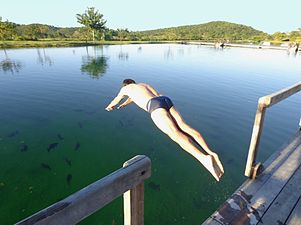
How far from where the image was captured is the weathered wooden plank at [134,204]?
1.49 meters

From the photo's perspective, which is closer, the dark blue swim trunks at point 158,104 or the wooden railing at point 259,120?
the dark blue swim trunks at point 158,104

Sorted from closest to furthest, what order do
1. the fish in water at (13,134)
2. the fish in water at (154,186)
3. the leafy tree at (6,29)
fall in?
1. the fish in water at (154,186)
2. the fish in water at (13,134)
3. the leafy tree at (6,29)

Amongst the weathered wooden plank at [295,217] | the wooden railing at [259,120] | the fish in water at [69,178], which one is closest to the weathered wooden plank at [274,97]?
the wooden railing at [259,120]

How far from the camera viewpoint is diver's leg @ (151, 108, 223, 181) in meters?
2.44

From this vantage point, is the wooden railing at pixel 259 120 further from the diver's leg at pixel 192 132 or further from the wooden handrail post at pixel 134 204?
the wooden handrail post at pixel 134 204

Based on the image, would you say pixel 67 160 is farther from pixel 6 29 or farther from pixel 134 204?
pixel 6 29

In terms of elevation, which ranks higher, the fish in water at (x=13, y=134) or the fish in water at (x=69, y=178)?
the fish in water at (x=13, y=134)

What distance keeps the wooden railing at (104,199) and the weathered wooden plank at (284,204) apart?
83.9 inches

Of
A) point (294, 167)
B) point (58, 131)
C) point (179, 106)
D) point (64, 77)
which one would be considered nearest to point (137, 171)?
point (294, 167)

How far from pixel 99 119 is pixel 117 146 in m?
2.53

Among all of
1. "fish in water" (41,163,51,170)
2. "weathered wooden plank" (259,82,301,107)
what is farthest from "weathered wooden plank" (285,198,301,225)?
"fish in water" (41,163,51,170)

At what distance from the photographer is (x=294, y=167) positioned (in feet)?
12.8

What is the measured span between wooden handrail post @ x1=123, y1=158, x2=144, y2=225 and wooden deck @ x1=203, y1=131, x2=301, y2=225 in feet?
5.18

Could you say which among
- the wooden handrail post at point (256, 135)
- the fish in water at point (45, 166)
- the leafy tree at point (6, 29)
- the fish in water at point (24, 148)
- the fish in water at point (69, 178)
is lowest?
the fish in water at point (69, 178)
